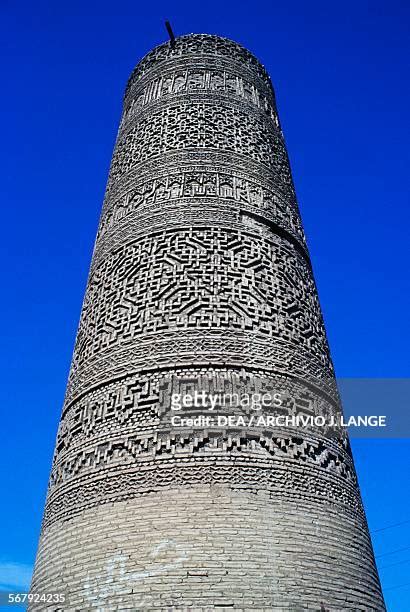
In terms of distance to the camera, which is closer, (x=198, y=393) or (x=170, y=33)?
(x=198, y=393)

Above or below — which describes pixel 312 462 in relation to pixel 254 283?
below

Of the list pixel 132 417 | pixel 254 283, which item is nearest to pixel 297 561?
pixel 132 417

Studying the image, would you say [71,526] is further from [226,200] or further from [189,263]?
[226,200]

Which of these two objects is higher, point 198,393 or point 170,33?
point 170,33

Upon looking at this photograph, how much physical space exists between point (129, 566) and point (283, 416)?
1437 mm

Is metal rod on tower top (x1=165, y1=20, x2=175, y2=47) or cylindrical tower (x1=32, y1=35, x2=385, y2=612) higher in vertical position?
metal rod on tower top (x1=165, y1=20, x2=175, y2=47)

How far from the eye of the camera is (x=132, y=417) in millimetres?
4242

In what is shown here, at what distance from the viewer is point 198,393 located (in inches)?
165

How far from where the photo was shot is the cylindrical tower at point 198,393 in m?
3.59

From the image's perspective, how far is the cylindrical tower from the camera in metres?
3.59

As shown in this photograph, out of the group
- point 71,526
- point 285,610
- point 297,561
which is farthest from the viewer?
point 71,526

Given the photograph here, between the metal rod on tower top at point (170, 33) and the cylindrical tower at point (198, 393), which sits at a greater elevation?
the metal rod on tower top at point (170, 33)

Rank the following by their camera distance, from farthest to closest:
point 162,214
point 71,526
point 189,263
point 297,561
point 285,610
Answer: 1. point 162,214
2. point 189,263
3. point 71,526
4. point 297,561
5. point 285,610

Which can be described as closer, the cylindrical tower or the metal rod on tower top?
the cylindrical tower
